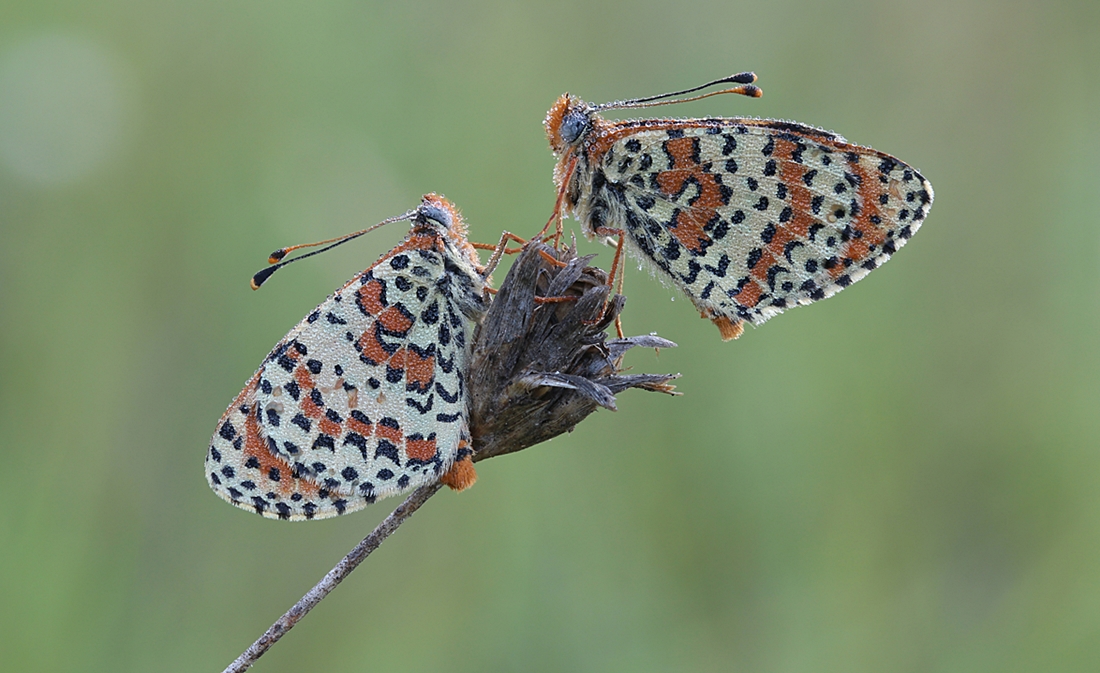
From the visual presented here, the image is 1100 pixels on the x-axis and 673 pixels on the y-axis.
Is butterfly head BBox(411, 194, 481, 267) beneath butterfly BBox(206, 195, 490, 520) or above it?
above

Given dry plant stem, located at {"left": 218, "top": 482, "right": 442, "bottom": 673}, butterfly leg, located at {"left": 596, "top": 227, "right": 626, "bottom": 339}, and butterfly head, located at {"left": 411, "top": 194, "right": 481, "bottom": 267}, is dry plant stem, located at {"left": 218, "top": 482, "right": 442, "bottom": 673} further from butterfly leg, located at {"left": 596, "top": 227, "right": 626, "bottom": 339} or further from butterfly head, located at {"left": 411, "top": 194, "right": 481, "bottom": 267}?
butterfly leg, located at {"left": 596, "top": 227, "right": 626, "bottom": 339}

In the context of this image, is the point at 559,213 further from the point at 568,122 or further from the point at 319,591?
the point at 319,591

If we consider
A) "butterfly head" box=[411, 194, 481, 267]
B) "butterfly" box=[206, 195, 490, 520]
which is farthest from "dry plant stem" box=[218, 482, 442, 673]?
"butterfly head" box=[411, 194, 481, 267]

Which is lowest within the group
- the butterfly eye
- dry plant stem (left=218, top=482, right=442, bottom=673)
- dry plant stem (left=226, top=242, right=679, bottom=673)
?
dry plant stem (left=218, top=482, right=442, bottom=673)

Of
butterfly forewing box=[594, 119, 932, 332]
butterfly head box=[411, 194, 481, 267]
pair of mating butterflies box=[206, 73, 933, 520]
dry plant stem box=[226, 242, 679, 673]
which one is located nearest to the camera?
dry plant stem box=[226, 242, 679, 673]

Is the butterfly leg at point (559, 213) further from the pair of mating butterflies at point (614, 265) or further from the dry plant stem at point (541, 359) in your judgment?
the dry plant stem at point (541, 359)

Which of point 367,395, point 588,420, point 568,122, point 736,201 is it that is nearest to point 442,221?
point 367,395
